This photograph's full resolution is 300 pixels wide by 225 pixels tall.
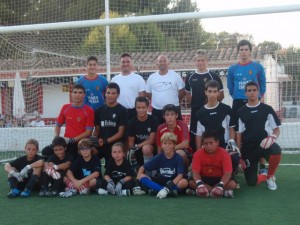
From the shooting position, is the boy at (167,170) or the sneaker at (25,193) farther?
the sneaker at (25,193)

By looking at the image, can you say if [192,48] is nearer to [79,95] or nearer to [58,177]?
[79,95]

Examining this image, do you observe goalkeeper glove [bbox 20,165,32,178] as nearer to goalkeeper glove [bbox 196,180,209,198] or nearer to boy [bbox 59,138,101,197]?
boy [bbox 59,138,101,197]

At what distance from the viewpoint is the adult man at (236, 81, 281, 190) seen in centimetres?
545

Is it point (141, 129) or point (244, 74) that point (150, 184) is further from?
point (244, 74)

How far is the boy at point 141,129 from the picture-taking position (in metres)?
5.77

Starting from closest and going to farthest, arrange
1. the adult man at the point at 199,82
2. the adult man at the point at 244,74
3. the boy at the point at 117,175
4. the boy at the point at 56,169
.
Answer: the boy at the point at 117,175
the boy at the point at 56,169
the adult man at the point at 244,74
the adult man at the point at 199,82

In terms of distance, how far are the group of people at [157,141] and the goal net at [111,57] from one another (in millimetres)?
1457

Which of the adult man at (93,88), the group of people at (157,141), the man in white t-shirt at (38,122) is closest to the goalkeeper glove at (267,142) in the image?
the group of people at (157,141)

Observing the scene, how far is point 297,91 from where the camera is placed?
29.0ft

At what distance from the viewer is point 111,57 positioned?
373 inches

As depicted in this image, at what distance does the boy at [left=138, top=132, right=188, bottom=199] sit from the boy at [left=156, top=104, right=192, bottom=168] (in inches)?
9.8

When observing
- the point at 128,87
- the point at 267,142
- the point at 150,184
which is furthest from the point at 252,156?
the point at 128,87

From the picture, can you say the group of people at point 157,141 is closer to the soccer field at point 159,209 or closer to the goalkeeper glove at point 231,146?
the goalkeeper glove at point 231,146

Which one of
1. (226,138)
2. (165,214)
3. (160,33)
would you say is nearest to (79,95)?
(226,138)
